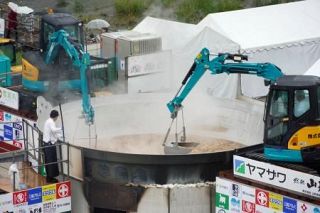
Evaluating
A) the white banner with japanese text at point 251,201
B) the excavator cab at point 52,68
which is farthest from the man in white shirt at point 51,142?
the excavator cab at point 52,68

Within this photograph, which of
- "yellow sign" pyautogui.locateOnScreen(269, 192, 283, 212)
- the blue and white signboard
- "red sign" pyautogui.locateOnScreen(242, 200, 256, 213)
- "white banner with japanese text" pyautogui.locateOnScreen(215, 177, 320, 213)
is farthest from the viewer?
the blue and white signboard

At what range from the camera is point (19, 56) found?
91.6 feet

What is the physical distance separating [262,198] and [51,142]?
15.2 feet

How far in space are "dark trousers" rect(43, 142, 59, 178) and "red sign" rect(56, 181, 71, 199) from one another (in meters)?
0.64

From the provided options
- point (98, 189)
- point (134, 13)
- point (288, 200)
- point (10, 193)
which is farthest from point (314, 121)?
point (134, 13)

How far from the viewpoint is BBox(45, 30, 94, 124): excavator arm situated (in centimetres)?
1775

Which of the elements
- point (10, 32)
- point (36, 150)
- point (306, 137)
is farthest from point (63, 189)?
point (10, 32)

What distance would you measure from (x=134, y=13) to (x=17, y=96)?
49.7ft

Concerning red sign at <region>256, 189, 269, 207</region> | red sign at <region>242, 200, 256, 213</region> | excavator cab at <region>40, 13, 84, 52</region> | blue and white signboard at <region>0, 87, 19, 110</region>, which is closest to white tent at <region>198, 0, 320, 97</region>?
excavator cab at <region>40, 13, 84, 52</region>

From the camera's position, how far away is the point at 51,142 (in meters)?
16.4

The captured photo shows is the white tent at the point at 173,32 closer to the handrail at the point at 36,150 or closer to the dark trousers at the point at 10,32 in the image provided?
the dark trousers at the point at 10,32

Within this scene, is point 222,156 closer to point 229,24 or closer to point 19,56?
point 229,24

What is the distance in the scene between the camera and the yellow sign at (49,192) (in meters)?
15.7

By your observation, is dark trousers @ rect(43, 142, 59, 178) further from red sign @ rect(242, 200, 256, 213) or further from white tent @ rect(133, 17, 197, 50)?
white tent @ rect(133, 17, 197, 50)
